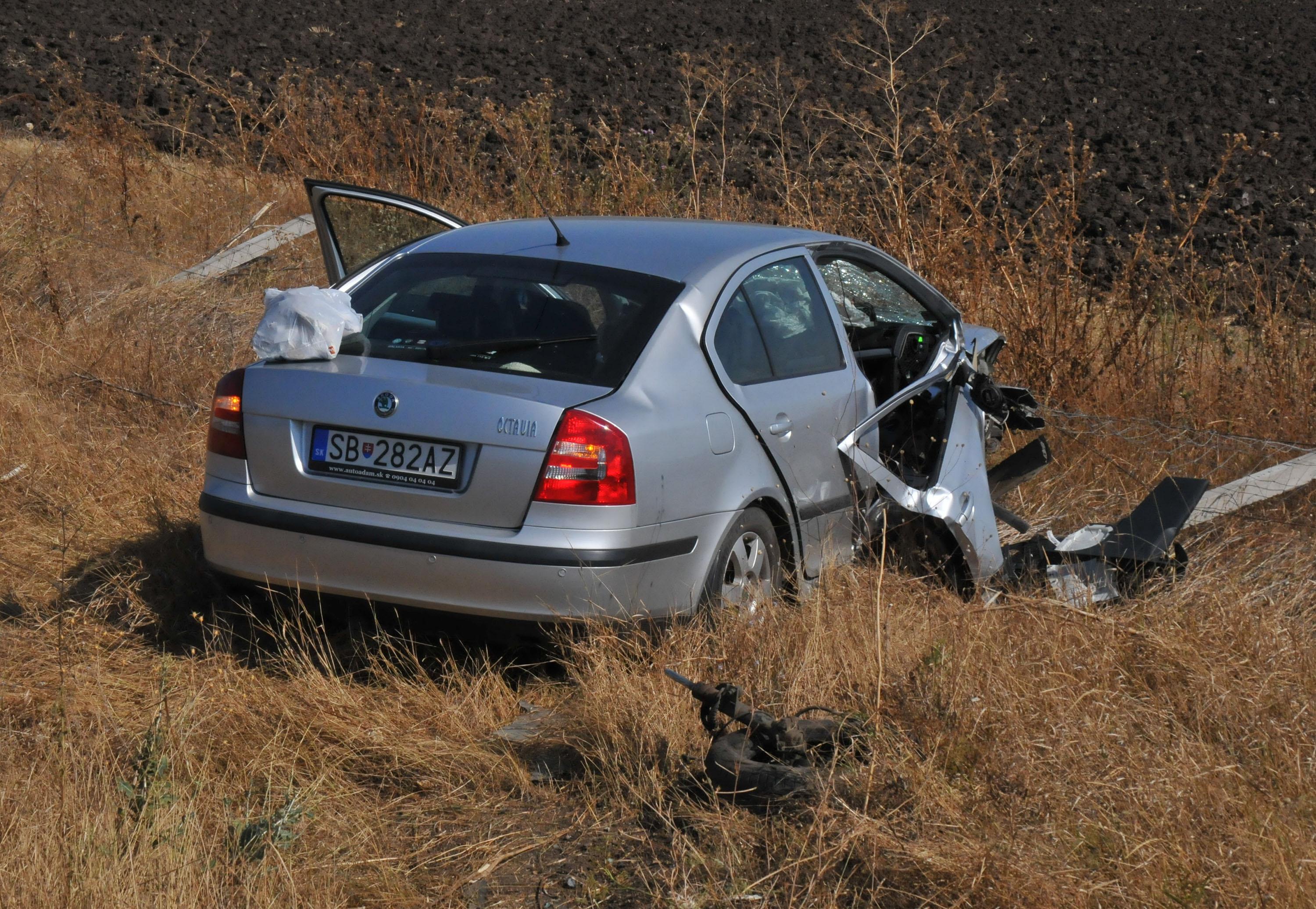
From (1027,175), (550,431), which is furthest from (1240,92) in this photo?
(550,431)

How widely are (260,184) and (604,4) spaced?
60.4 ft

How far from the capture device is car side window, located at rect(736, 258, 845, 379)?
479 centimetres

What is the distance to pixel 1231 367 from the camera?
26.0 feet

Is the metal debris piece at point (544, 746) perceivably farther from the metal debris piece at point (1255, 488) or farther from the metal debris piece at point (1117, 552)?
the metal debris piece at point (1255, 488)

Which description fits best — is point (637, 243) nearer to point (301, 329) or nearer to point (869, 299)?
point (301, 329)

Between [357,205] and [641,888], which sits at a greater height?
[357,205]

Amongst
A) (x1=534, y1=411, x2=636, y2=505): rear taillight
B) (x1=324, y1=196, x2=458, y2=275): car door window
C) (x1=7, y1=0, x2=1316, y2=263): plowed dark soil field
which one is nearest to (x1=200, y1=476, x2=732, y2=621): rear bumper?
(x1=534, y1=411, x2=636, y2=505): rear taillight

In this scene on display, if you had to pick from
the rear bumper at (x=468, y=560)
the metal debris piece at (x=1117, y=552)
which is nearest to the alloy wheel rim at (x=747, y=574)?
the rear bumper at (x=468, y=560)

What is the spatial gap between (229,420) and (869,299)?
3558 millimetres

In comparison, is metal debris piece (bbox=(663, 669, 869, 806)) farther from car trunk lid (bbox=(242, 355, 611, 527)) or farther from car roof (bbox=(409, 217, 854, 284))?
car roof (bbox=(409, 217, 854, 284))

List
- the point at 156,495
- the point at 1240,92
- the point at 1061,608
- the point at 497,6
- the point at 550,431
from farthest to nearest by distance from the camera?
the point at 497,6 < the point at 1240,92 < the point at 156,495 < the point at 1061,608 < the point at 550,431

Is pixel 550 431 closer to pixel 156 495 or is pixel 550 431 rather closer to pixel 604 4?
pixel 156 495

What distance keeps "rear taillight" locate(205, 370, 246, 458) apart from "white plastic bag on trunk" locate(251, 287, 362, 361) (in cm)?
14

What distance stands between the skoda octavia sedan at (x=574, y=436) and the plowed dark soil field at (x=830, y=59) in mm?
10681
